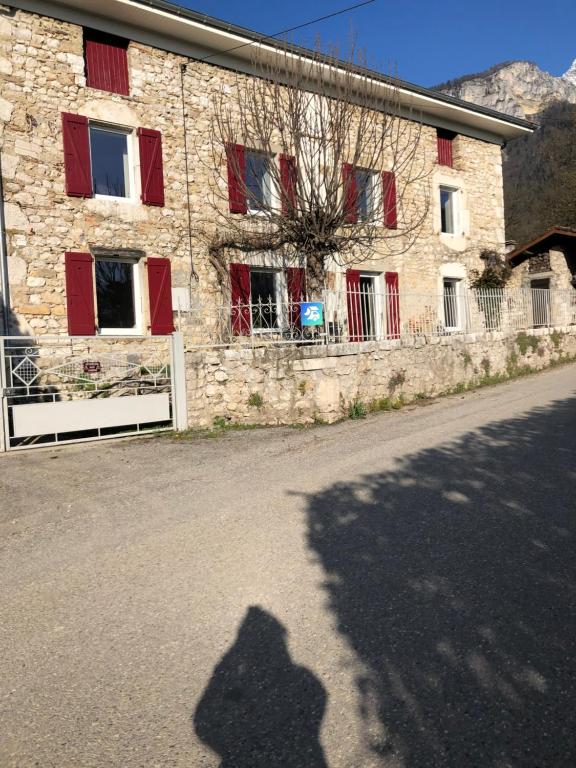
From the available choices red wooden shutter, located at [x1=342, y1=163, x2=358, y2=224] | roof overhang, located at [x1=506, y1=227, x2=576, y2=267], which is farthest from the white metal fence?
roof overhang, located at [x1=506, y1=227, x2=576, y2=267]

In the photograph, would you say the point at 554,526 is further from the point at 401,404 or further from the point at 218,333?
the point at 218,333

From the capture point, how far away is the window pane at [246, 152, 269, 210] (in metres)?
13.0

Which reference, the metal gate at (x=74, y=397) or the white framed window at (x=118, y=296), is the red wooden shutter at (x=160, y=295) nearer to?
the white framed window at (x=118, y=296)

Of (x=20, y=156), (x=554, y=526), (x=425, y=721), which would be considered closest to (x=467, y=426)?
(x=554, y=526)

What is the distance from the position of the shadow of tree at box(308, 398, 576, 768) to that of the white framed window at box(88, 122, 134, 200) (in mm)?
8816

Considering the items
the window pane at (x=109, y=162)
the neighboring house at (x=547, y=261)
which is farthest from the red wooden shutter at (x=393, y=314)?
the neighboring house at (x=547, y=261)

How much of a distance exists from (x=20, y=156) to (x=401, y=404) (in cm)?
805

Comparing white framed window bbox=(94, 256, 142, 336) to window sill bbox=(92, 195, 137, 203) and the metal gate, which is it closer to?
the metal gate

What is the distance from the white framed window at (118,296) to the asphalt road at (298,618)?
600 cm

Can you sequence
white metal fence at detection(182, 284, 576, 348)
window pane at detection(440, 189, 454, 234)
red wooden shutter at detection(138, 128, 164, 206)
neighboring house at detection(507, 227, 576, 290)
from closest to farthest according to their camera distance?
1. white metal fence at detection(182, 284, 576, 348)
2. red wooden shutter at detection(138, 128, 164, 206)
3. window pane at detection(440, 189, 454, 234)
4. neighboring house at detection(507, 227, 576, 290)

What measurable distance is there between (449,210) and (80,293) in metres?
11.6

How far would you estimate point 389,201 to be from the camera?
51.9ft

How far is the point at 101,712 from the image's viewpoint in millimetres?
2465

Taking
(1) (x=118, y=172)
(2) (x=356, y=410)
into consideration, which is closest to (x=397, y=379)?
(2) (x=356, y=410)
